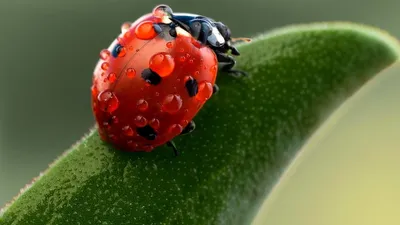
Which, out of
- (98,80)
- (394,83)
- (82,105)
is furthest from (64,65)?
(98,80)

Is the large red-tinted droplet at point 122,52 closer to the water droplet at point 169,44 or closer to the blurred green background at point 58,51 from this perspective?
the water droplet at point 169,44

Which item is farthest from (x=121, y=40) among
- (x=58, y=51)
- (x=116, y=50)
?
(x=58, y=51)

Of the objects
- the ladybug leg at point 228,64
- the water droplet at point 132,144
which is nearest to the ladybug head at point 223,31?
the ladybug leg at point 228,64

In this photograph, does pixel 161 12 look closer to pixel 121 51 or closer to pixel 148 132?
pixel 121 51

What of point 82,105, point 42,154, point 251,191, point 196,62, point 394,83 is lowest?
point 42,154

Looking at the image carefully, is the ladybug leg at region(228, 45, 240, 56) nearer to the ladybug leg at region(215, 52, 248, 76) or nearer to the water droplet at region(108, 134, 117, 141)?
the ladybug leg at region(215, 52, 248, 76)

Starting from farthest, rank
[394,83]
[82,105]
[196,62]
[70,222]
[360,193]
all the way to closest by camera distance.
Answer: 1. [82,105]
2. [394,83]
3. [360,193]
4. [196,62]
5. [70,222]

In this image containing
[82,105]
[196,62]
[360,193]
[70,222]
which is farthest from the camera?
[82,105]

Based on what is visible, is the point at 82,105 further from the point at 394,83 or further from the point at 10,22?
the point at 394,83
